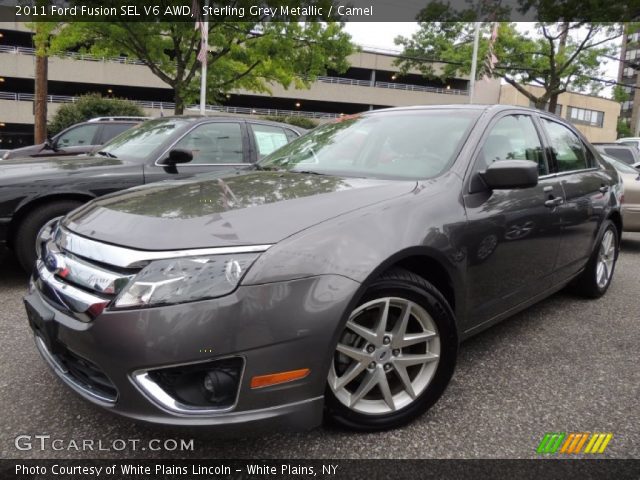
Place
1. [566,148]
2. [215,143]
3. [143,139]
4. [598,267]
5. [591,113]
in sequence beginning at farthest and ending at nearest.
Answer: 1. [591,113]
2. [215,143]
3. [143,139]
4. [598,267]
5. [566,148]

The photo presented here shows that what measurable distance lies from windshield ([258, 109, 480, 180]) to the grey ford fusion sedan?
0.05 ft

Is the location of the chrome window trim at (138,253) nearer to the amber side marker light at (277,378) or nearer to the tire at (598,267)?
the amber side marker light at (277,378)

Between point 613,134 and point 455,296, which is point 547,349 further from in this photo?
point 613,134

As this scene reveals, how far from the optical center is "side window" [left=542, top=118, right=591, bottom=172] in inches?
136

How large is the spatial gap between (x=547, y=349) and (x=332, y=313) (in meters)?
1.99

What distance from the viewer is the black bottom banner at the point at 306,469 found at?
6.08 feet

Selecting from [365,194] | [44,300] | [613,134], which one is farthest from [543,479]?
[613,134]

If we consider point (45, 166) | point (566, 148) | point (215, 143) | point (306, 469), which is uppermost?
point (566, 148)

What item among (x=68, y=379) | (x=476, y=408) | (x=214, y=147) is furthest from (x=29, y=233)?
(x=476, y=408)

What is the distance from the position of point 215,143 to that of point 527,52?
1945cm

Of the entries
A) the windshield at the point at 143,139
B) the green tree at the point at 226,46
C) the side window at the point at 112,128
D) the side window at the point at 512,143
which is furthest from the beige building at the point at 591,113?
the side window at the point at 512,143

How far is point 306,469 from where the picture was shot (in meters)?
1.90

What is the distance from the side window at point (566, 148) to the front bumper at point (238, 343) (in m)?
2.41

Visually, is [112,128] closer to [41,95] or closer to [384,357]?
[41,95]
